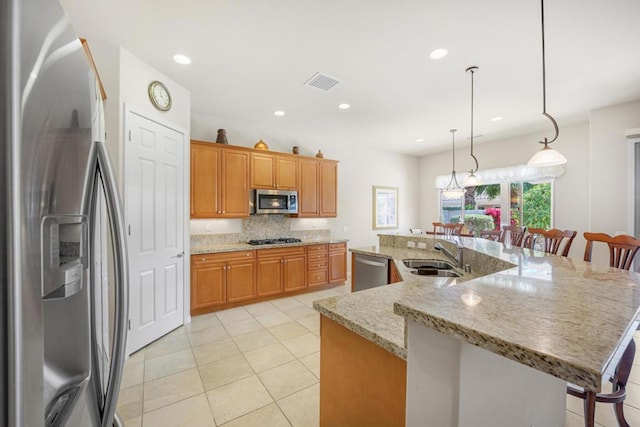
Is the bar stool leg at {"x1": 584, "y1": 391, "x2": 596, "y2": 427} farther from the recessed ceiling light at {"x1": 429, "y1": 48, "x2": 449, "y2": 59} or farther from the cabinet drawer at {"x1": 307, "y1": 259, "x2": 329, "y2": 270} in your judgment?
the cabinet drawer at {"x1": 307, "y1": 259, "x2": 329, "y2": 270}

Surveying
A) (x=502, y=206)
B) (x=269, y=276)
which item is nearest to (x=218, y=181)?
(x=269, y=276)

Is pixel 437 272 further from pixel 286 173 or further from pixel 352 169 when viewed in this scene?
pixel 352 169

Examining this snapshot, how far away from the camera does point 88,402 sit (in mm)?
652

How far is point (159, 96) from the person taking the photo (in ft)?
9.45

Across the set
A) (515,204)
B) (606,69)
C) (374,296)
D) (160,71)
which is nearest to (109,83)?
(160,71)

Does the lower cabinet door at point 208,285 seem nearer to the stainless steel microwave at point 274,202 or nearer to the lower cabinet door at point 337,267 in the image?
the stainless steel microwave at point 274,202

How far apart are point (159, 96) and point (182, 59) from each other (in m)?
0.52

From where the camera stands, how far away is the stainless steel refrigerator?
0.38 metres

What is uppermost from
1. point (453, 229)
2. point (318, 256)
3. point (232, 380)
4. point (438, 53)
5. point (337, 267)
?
point (438, 53)

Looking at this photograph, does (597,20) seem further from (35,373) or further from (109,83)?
(109,83)

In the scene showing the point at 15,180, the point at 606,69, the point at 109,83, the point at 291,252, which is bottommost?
the point at 291,252

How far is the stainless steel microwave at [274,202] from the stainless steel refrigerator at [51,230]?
3.45 meters

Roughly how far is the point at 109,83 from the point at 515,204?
6.61 metres

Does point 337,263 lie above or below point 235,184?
below
